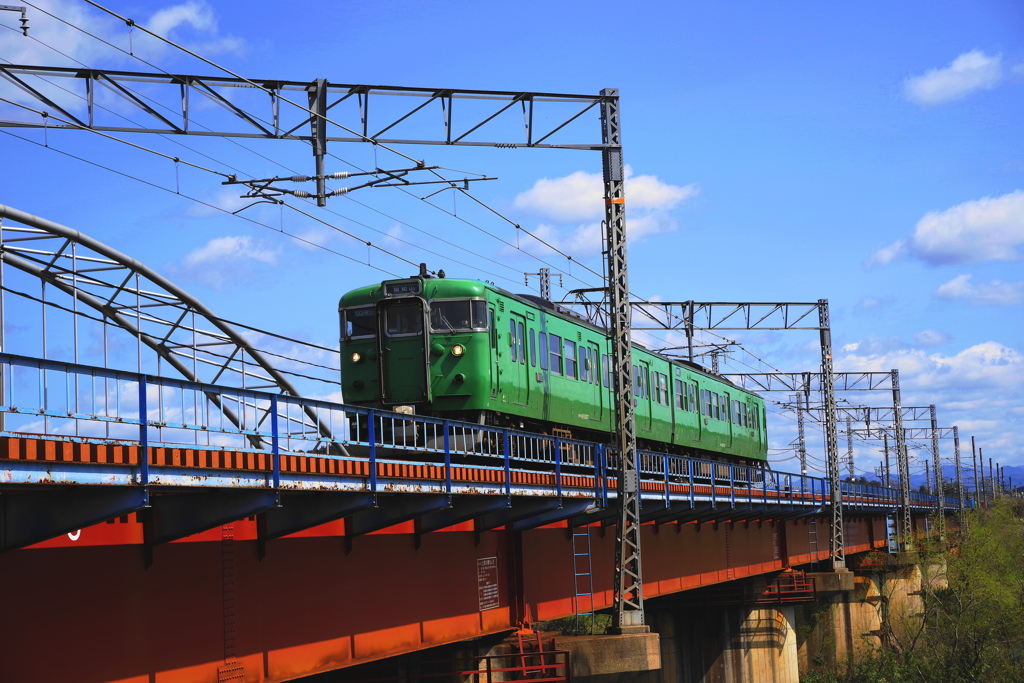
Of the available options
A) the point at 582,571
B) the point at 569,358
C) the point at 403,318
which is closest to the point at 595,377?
the point at 569,358

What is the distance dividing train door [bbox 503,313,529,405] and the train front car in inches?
44.6

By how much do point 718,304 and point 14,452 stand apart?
3546 cm

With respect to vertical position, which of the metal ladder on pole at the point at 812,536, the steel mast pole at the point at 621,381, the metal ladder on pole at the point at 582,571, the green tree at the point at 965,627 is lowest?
the green tree at the point at 965,627

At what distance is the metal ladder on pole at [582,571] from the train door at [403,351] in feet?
13.4

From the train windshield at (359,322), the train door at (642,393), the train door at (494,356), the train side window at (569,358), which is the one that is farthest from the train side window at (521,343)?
the train door at (642,393)

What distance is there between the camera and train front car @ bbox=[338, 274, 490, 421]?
2212cm

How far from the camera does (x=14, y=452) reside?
8.39 m

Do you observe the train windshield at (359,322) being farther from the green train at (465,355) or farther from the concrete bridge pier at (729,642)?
the concrete bridge pier at (729,642)

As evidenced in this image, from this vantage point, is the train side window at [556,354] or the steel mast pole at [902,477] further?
the steel mast pole at [902,477]

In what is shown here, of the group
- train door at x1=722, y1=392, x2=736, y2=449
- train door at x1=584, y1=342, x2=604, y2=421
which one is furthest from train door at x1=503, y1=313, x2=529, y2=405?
train door at x1=722, y1=392, x2=736, y2=449

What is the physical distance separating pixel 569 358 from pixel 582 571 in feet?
17.3

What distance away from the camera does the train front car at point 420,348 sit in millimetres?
22125

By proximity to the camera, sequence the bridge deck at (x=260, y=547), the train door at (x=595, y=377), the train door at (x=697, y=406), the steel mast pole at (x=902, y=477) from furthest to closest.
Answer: the steel mast pole at (x=902, y=477)
the train door at (x=697, y=406)
the train door at (x=595, y=377)
the bridge deck at (x=260, y=547)

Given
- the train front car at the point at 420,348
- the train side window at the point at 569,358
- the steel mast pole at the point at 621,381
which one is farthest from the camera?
the train side window at the point at 569,358
